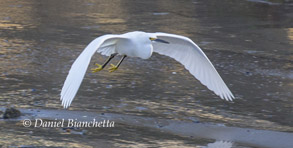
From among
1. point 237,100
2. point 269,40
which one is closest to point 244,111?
point 237,100

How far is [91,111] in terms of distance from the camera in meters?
6.91

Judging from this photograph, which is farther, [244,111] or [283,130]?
[244,111]

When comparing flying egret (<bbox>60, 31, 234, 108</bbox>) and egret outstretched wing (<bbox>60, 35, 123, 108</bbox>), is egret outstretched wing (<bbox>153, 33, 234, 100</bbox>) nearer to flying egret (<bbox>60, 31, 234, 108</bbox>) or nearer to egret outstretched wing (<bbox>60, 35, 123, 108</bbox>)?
flying egret (<bbox>60, 31, 234, 108</bbox>)

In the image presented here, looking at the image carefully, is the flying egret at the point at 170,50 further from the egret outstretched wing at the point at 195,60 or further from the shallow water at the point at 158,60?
the shallow water at the point at 158,60

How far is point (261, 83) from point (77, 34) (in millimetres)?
4082

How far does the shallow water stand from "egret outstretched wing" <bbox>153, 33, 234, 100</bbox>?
0.36m

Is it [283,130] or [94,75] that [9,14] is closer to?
[94,75]

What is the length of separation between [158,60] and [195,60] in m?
2.58

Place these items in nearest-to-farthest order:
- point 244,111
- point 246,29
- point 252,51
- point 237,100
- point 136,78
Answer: point 244,111 < point 237,100 < point 136,78 < point 252,51 < point 246,29

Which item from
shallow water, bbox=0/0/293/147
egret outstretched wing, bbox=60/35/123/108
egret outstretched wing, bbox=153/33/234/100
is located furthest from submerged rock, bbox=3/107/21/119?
egret outstretched wing, bbox=153/33/234/100

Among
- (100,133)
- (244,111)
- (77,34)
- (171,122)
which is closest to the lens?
(100,133)

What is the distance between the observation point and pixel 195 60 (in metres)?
7.04

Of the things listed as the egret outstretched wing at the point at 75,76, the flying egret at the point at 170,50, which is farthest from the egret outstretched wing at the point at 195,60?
the egret outstretched wing at the point at 75,76

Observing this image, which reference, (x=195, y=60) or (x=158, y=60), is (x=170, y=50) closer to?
(x=195, y=60)
